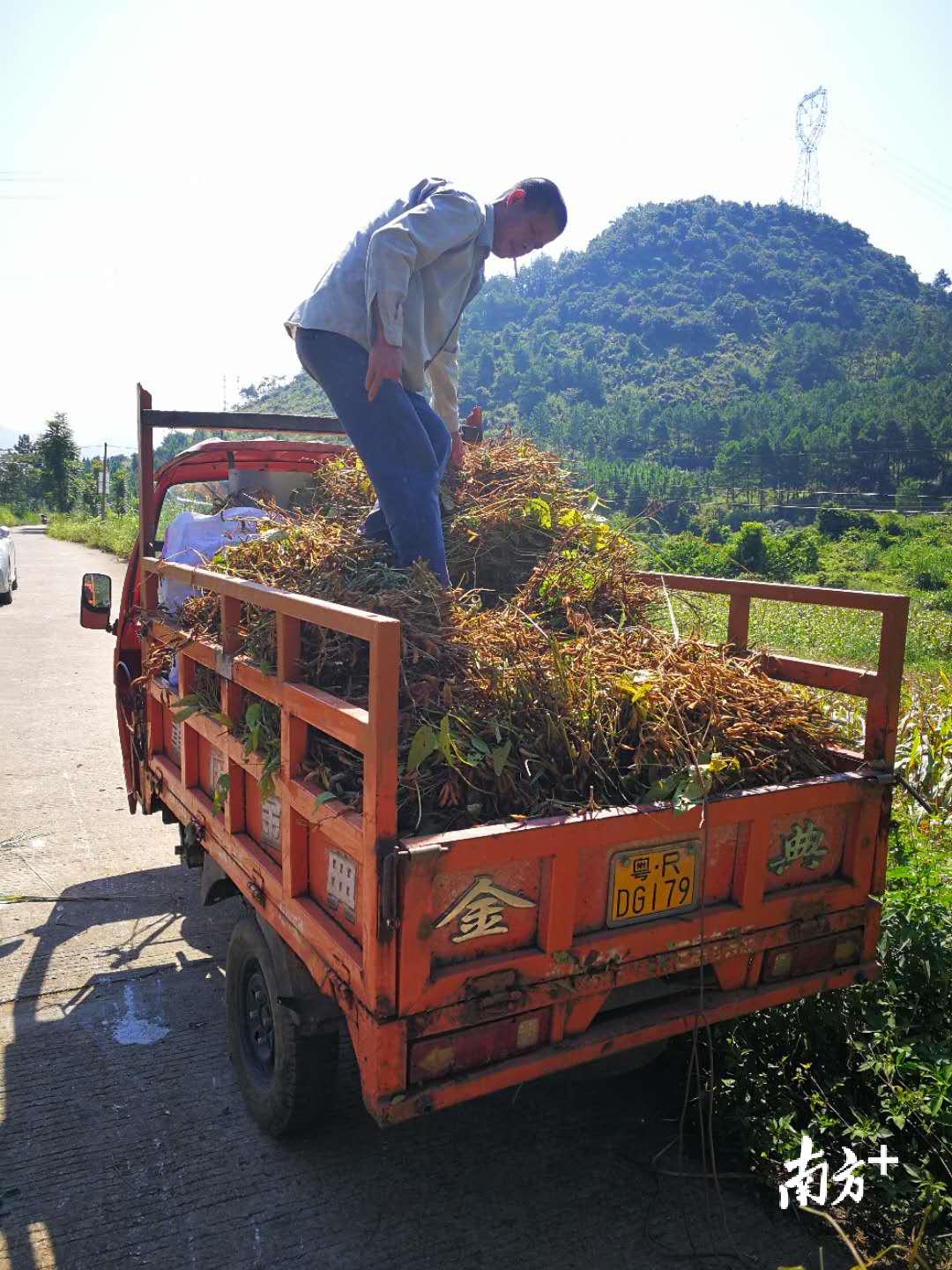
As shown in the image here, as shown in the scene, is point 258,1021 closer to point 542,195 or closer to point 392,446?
point 392,446

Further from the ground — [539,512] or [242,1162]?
[539,512]

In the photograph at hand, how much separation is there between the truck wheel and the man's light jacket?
1905 millimetres

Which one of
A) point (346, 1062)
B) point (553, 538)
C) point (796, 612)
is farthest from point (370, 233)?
point (796, 612)

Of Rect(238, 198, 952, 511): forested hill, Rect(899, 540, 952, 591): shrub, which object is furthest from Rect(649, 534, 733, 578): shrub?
Rect(899, 540, 952, 591): shrub

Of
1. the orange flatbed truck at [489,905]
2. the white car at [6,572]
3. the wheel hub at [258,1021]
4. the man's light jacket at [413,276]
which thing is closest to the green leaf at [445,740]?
the orange flatbed truck at [489,905]

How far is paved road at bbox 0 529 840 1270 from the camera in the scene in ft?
7.22

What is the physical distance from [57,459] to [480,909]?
55.7 m

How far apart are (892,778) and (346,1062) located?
Answer: 2.00 metres

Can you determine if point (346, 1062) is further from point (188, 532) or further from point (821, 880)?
point (188, 532)

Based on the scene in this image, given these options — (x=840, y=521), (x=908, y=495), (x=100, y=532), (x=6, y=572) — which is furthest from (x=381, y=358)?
(x=908, y=495)

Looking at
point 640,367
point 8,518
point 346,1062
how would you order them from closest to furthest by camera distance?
point 346,1062 → point 8,518 → point 640,367

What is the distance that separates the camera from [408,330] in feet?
9.87

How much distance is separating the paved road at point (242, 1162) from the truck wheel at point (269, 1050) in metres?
0.14

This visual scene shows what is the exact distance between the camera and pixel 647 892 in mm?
Result: 2191
